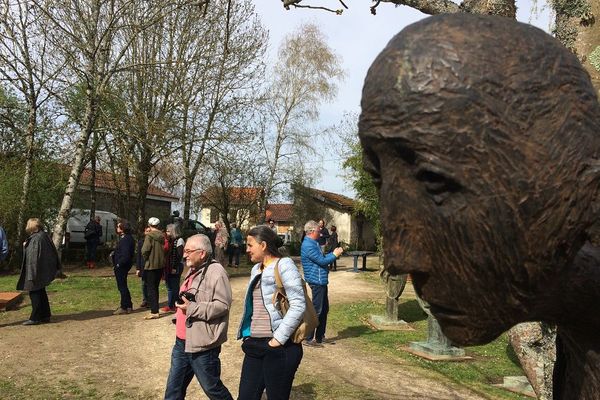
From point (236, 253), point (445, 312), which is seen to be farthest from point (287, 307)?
point (236, 253)

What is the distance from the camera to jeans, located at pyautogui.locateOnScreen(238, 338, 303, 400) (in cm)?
422

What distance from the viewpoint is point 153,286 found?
10.1 metres

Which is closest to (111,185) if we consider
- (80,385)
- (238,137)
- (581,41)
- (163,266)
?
(238,137)

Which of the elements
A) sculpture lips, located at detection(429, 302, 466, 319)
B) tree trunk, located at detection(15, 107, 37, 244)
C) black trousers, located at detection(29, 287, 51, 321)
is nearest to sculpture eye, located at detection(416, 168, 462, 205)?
sculpture lips, located at detection(429, 302, 466, 319)

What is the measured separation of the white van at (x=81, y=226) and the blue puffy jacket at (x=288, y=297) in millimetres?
18349

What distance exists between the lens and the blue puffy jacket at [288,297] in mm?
4262

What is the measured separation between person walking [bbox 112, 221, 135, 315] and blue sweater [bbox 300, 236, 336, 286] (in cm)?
392

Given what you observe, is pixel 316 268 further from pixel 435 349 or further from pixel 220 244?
pixel 220 244

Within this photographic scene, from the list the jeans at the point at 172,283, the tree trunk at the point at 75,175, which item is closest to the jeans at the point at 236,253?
the tree trunk at the point at 75,175

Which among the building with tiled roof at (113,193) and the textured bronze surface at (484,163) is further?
the building with tiled roof at (113,193)

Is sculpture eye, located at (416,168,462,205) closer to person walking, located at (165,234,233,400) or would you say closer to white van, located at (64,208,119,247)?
person walking, located at (165,234,233,400)

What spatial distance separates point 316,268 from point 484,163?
7.84m

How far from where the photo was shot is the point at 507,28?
0.82 m

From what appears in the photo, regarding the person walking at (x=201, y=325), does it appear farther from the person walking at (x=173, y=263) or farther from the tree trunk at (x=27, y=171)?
the tree trunk at (x=27, y=171)
